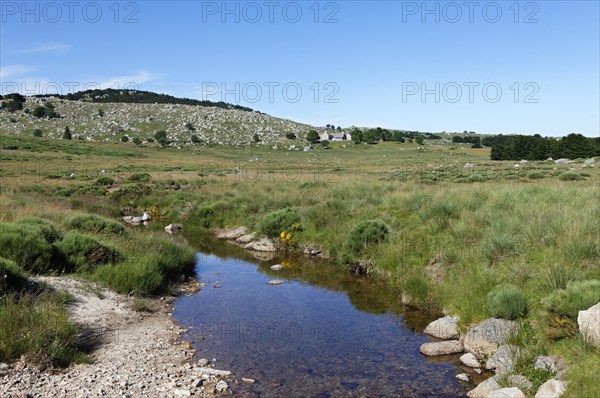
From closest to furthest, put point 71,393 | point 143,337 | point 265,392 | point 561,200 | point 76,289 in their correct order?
point 71,393 < point 265,392 < point 143,337 < point 76,289 < point 561,200

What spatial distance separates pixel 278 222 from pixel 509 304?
13140 millimetres

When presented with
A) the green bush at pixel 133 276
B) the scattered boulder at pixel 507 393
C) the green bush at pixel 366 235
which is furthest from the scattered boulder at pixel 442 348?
the green bush at pixel 133 276

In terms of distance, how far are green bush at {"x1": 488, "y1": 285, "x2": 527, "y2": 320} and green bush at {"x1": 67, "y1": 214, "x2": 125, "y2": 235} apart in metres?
13.7

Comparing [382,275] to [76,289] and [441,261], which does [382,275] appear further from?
[76,289]

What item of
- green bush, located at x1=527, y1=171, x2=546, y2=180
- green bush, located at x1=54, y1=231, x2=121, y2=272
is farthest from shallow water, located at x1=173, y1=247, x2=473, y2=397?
green bush, located at x1=527, y1=171, x2=546, y2=180

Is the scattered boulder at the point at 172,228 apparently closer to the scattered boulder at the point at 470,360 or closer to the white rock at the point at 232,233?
the white rock at the point at 232,233

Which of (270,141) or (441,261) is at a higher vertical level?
(270,141)

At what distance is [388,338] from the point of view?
397 inches

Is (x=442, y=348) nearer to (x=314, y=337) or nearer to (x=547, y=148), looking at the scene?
(x=314, y=337)

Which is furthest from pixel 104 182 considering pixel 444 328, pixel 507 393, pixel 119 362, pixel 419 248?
pixel 507 393

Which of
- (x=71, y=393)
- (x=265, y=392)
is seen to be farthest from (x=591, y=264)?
(x=71, y=393)

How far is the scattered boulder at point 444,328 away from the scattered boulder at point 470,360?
1.13 m

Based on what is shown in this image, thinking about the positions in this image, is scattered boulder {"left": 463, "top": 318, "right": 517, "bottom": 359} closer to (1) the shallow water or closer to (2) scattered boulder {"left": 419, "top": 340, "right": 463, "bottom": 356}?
(2) scattered boulder {"left": 419, "top": 340, "right": 463, "bottom": 356}

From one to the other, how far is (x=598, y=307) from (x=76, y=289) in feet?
36.5
